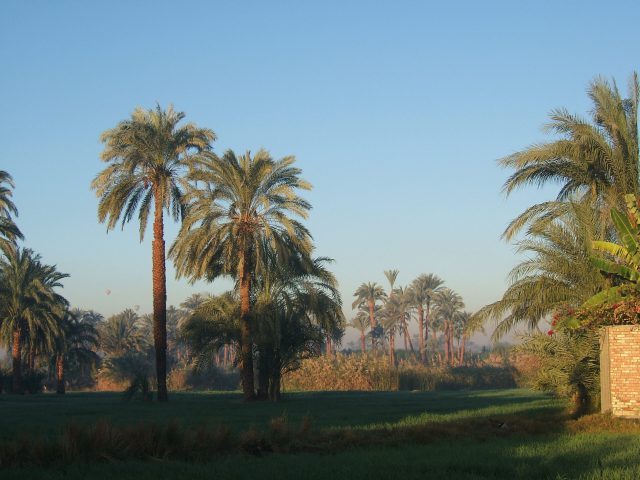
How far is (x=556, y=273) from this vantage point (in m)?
26.2

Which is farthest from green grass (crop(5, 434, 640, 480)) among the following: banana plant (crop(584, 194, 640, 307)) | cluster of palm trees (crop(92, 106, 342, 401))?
cluster of palm trees (crop(92, 106, 342, 401))

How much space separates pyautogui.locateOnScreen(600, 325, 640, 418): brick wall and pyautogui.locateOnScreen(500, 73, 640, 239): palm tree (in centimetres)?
607

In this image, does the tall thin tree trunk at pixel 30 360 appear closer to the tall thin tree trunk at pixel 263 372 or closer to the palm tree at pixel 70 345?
the palm tree at pixel 70 345

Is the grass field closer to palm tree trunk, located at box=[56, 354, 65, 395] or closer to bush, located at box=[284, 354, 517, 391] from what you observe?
bush, located at box=[284, 354, 517, 391]

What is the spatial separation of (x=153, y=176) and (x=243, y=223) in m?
5.18

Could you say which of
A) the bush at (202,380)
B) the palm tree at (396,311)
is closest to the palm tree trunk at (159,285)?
the bush at (202,380)

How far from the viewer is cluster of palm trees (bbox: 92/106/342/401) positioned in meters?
Answer: 36.2

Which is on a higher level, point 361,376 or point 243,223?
point 243,223

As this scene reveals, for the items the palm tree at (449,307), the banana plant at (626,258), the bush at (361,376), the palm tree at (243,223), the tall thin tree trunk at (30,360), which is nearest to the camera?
the banana plant at (626,258)

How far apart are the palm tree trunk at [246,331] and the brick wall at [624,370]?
18995 millimetres

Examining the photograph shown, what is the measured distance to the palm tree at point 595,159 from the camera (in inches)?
1045

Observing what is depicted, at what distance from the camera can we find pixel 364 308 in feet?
353

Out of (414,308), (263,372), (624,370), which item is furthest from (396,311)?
(624,370)

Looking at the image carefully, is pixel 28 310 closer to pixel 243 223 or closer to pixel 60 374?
pixel 60 374
